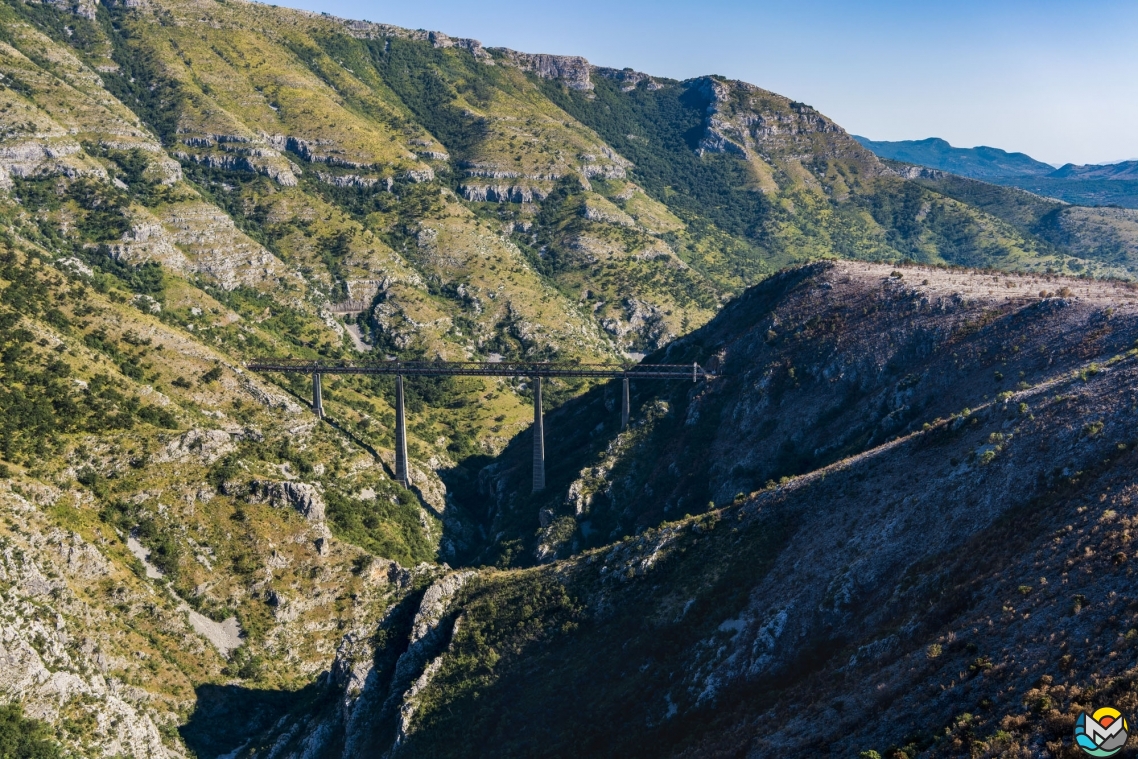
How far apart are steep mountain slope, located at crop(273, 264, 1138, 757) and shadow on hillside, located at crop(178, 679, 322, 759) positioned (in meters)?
11.7

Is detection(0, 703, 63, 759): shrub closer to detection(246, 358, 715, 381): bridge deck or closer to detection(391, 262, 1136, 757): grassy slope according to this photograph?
detection(391, 262, 1136, 757): grassy slope

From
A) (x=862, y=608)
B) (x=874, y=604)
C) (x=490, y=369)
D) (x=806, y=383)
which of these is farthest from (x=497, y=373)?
(x=874, y=604)

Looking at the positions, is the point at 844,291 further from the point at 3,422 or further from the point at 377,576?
the point at 3,422

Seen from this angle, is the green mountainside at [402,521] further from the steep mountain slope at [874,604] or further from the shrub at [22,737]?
the steep mountain slope at [874,604]

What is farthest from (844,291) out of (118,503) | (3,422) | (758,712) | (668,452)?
(3,422)

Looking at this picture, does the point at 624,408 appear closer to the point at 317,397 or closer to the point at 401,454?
the point at 401,454

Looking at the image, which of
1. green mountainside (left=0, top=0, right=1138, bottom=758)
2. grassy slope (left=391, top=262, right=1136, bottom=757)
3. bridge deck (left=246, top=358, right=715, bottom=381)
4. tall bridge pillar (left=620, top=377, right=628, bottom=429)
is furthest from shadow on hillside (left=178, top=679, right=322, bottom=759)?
bridge deck (left=246, top=358, right=715, bottom=381)

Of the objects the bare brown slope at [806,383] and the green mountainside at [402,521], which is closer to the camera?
the green mountainside at [402,521]

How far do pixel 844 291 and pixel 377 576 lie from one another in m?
86.6

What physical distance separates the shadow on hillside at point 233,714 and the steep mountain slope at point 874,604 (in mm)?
11667

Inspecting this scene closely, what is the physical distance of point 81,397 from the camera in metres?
127

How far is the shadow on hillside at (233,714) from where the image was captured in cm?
10081

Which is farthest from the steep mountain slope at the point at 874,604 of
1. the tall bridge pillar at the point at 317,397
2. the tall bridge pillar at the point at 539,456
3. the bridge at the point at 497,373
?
the tall bridge pillar at the point at 317,397

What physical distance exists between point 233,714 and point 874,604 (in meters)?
80.1
